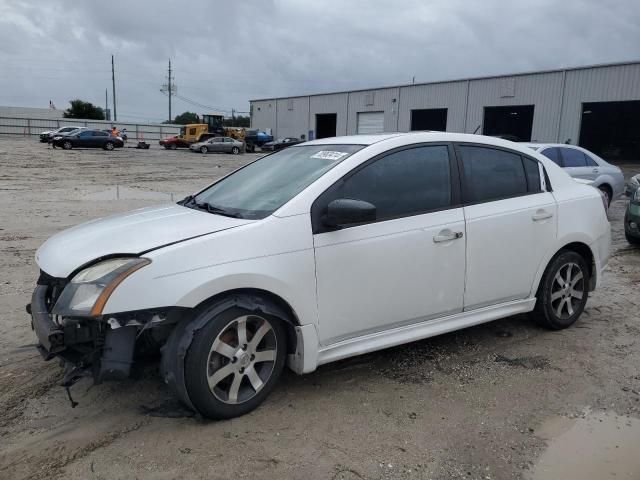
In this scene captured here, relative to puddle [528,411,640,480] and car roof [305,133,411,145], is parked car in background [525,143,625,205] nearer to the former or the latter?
car roof [305,133,411,145]

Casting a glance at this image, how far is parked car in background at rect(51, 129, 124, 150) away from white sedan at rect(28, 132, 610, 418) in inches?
1475

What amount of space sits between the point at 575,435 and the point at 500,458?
0.58m

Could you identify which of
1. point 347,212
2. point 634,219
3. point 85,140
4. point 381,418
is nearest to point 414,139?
point 347,212

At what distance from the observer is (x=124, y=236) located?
3.20 m

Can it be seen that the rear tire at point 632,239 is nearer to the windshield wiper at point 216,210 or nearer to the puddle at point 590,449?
the puddle at point 590,449

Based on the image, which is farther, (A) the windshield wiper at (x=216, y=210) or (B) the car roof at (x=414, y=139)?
(B) the car roof at (x=414, y=139)

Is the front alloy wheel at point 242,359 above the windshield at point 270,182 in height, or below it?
below

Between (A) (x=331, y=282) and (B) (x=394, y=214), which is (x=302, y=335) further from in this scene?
(B) (x=394, y=214)

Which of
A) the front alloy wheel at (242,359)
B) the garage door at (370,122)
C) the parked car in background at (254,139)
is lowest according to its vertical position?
the front alloy wheel at (242,359)

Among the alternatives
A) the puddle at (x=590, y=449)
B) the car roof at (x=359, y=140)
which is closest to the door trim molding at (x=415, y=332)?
the puddle at (x=590, y=449)

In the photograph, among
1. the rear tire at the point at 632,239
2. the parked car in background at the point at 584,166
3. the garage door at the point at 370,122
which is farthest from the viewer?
the garage door at the point at 370,122

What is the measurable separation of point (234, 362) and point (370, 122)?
43.9 metres

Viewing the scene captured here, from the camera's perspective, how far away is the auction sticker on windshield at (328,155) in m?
3.69

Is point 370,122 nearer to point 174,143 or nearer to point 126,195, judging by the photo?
point 174,143
